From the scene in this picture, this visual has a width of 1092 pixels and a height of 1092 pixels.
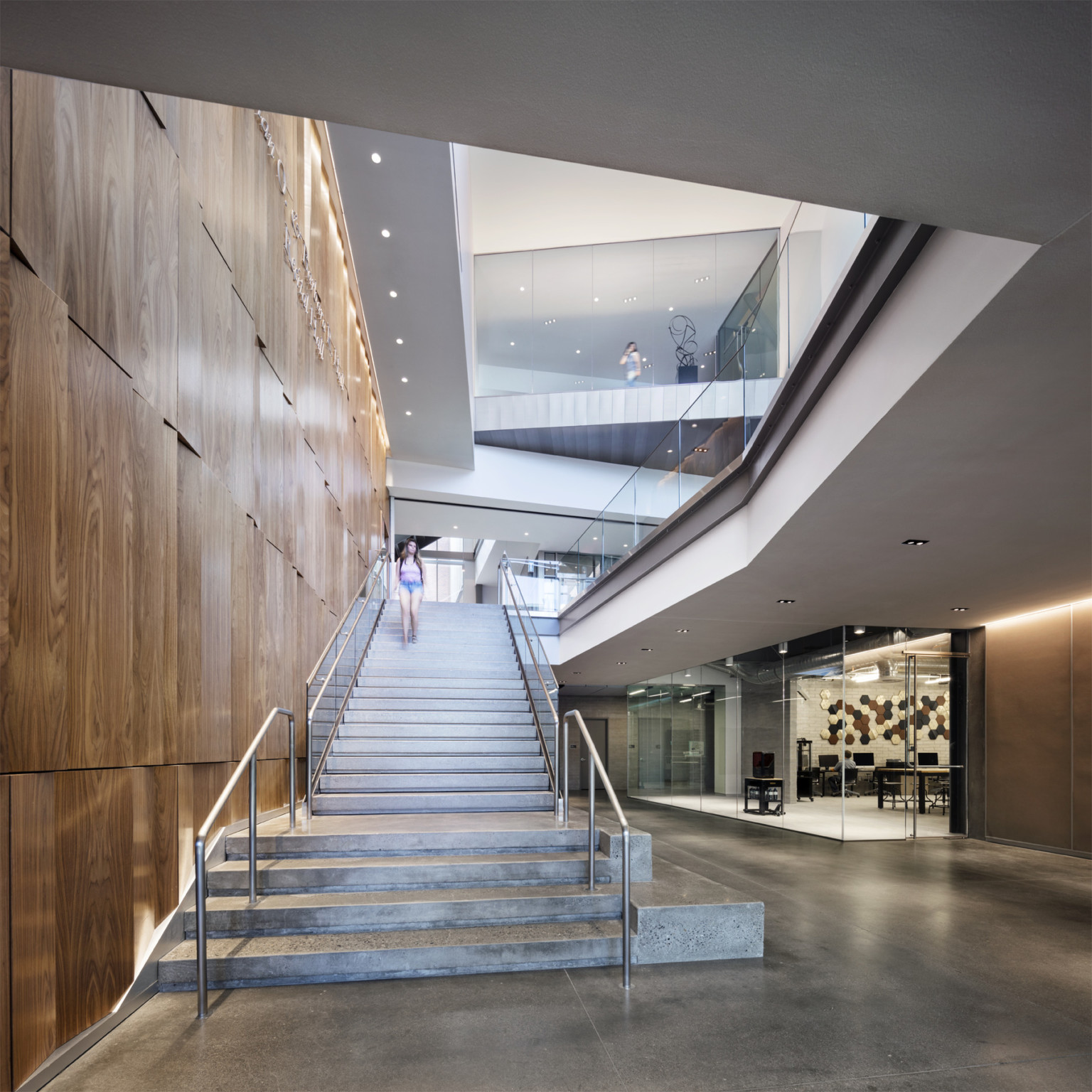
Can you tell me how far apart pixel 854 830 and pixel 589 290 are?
565 inches

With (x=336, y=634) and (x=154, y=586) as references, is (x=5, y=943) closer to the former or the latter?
(x=154, y=586)

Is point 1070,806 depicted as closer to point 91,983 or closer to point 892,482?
point 892,482

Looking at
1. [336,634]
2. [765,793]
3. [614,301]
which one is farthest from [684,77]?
[614,301]

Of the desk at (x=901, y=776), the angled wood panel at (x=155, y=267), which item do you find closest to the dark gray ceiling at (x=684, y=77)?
the angled wood panel at (x=155, y=267)

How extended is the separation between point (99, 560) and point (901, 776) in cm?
1161

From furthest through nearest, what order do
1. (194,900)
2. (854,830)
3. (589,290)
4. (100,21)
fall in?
1. (589,290)
2. (854,830)
3. (194,900)
4. (100,21)

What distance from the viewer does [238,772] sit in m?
4.67

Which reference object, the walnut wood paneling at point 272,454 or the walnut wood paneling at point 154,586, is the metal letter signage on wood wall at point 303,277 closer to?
the walnut wood paneling at point 272,454

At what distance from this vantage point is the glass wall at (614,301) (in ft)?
66.5

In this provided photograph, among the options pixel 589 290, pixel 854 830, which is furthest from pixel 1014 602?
pixel 589 290

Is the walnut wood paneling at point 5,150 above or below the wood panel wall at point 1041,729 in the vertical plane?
above

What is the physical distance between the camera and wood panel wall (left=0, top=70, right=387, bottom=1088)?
3.15m

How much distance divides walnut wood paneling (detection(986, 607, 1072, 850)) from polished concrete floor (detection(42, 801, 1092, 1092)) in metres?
5.38

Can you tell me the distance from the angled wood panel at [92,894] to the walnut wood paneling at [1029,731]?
35.7 feet
